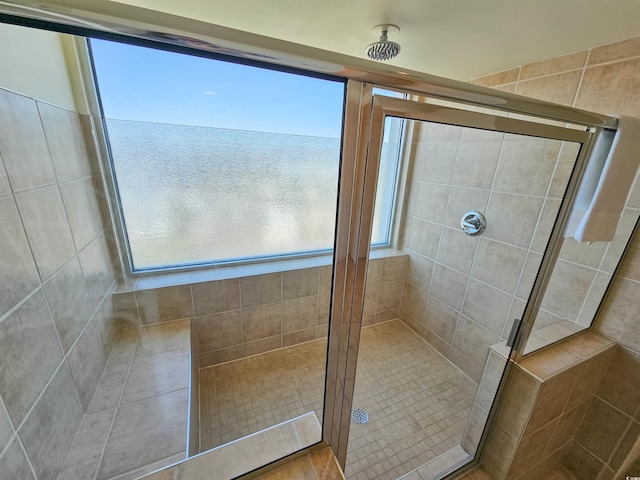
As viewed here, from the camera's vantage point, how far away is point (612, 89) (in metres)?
0.96

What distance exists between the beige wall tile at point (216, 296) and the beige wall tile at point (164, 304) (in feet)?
0.14

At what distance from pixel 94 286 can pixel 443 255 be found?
1977mm

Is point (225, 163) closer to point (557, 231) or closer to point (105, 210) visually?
point (105, 210)

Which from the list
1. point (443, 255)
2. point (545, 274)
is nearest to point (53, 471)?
point (545, 274)

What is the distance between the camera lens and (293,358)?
170 cm

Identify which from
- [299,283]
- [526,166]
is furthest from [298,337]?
[526,166]

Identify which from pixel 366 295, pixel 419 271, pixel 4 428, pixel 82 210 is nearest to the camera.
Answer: pixel 4 428

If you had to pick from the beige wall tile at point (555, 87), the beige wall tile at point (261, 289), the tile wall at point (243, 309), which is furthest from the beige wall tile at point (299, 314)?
the beige wall tile at point (555, 87)

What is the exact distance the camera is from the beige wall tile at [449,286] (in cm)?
166

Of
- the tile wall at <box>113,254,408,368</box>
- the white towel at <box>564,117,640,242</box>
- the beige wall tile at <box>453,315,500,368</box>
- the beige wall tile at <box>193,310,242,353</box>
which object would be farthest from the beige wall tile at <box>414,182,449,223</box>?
the beige wall tile at <box>193,310,242,353</box>

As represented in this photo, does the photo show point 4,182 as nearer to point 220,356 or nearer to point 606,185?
point 220,356

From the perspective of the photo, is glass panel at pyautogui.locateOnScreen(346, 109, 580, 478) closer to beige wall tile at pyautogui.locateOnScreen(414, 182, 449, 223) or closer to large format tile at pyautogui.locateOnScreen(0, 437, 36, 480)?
beige wall tile at pyautogui.locateOnScreen(414, 182, 449, 223)

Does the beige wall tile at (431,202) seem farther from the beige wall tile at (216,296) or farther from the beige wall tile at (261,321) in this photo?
the beige wall tile at (216,296)

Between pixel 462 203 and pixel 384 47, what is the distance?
1.01 metres
